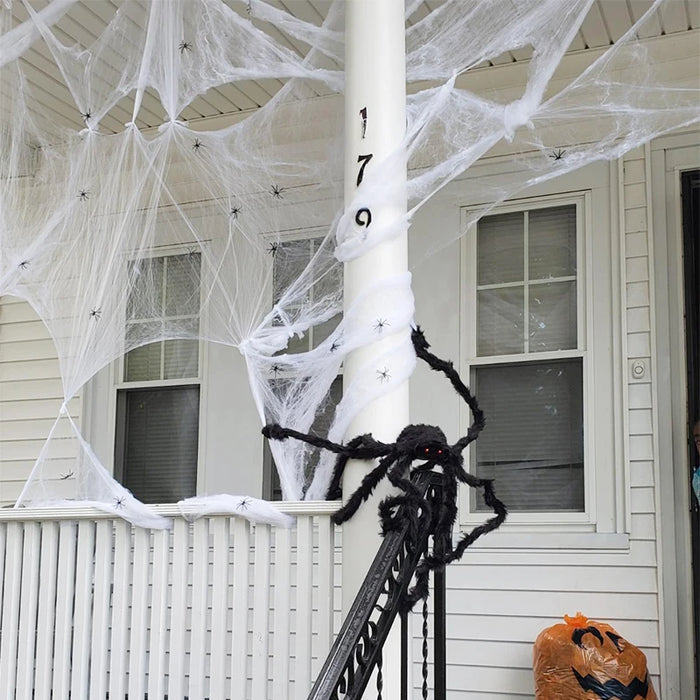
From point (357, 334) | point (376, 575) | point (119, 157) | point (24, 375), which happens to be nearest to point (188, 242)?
point (119, 157)

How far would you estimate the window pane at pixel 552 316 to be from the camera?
4516 millimetres

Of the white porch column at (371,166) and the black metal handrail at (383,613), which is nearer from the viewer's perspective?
the black metal handrail at (383,613)

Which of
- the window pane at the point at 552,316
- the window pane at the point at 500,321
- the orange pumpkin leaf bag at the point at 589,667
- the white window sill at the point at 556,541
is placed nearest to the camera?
the orange pumpkin leaf bag at the point at 589,667

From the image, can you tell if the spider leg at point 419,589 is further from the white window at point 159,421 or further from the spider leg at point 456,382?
the white window at point 159,421

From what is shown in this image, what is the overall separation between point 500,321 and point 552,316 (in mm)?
260

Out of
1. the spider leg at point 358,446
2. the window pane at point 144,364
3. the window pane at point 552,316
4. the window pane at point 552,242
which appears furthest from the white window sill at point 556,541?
the window pane at point 144,364

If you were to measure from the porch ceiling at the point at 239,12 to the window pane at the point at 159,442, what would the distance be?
1.55 m

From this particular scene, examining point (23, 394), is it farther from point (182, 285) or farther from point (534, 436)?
point (534, 436)

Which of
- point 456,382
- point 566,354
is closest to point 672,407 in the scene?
point 566,354

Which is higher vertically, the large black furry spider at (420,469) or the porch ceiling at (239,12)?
the porch ceiling at (239,12)

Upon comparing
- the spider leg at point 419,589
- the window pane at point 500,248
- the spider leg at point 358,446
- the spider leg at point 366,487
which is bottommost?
the spider leg at point 419,589

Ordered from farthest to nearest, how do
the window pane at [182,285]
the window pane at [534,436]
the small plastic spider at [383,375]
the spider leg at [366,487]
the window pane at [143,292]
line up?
1. the window pane at [534,436]
2. the window pane at [182,285]
3. the window pane at [143,292]
4. the small plastic spider at [383,375]
5. the spider leg at [366,487]

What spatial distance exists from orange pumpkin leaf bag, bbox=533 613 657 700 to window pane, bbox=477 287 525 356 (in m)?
1.37

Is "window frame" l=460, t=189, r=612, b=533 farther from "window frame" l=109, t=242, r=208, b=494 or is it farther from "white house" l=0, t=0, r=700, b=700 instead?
"window frame" l=109, t=242, r=208, b=494
